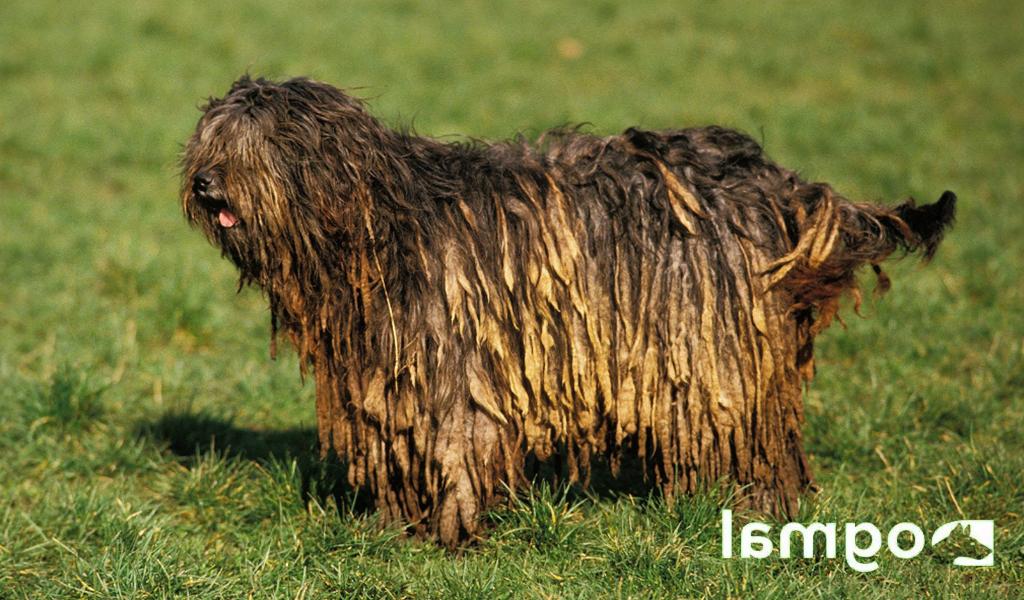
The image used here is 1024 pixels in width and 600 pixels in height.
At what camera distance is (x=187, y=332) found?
6754 mm

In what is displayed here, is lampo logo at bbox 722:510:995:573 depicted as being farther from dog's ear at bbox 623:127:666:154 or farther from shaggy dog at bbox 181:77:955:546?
dog's ear at bbox 623:127:666:154

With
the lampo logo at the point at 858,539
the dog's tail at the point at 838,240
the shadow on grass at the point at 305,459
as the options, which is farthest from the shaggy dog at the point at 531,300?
the shadow on grass at the point at 305,459

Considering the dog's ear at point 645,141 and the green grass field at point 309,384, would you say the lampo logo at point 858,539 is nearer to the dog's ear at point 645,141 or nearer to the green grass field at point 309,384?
the green grass field at point 309,384

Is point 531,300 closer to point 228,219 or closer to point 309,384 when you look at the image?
point 228,219

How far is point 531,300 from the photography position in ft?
13.7

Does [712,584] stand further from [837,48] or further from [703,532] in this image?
[837,48]

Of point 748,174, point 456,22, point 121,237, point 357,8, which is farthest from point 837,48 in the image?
point 748,174

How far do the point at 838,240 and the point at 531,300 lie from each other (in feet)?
3.74

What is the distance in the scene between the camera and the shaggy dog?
13.4ft

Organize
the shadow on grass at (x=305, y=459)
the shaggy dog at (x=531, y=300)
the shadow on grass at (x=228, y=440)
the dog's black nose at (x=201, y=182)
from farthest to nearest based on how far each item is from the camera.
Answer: the shadow on grass at (x=228, y=440)
the shadow on grass at (x=305, y=459)
the shaggy dog at (x=531, y=300)
the dog's black nose at (x=201, y=182)

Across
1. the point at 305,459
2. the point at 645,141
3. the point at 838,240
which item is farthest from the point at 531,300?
the point at 305,459

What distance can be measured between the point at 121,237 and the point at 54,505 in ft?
11.5

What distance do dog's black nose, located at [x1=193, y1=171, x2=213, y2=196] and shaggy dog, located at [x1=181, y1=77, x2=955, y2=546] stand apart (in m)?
0.10

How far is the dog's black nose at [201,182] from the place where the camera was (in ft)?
12.6
